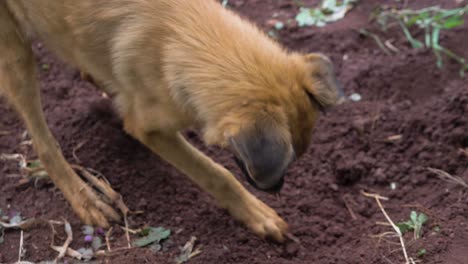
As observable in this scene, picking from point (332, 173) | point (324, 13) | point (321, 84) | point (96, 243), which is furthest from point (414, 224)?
point (324, 13)

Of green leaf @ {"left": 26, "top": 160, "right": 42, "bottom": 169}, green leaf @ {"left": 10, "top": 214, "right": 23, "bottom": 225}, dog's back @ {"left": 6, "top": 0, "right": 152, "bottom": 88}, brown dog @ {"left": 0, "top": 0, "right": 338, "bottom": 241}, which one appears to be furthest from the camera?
green leaf @ {"left": 26, "top": 160, "right": 42, "bottom": 169}

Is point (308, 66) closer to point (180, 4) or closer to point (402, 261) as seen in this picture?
point (180, 4)

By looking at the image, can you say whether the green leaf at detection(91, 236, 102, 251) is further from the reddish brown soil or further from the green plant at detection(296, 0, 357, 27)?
the green plant at detection(296, 0, 357, 27)

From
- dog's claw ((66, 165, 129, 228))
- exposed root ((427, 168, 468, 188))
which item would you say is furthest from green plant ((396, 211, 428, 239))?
dog's claw ((66, 165, 129, 228))

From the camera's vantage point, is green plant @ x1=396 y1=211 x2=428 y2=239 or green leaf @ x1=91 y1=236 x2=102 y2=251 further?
green leaf @ x1=91 y1=236 x2=102 y2=251

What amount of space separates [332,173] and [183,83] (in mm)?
1450

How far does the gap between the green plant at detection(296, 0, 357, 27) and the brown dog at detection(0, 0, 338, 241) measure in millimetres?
2062

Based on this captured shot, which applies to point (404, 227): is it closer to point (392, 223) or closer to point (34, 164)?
point (392, 223)

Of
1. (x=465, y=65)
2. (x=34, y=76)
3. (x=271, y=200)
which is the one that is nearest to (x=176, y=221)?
(x=271, y=200)

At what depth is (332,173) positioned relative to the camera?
438cm

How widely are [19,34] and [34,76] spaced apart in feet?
0.93

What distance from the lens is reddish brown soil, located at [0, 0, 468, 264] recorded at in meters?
3.82

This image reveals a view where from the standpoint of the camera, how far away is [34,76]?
418cm

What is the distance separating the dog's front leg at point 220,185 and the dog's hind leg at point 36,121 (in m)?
0.60
